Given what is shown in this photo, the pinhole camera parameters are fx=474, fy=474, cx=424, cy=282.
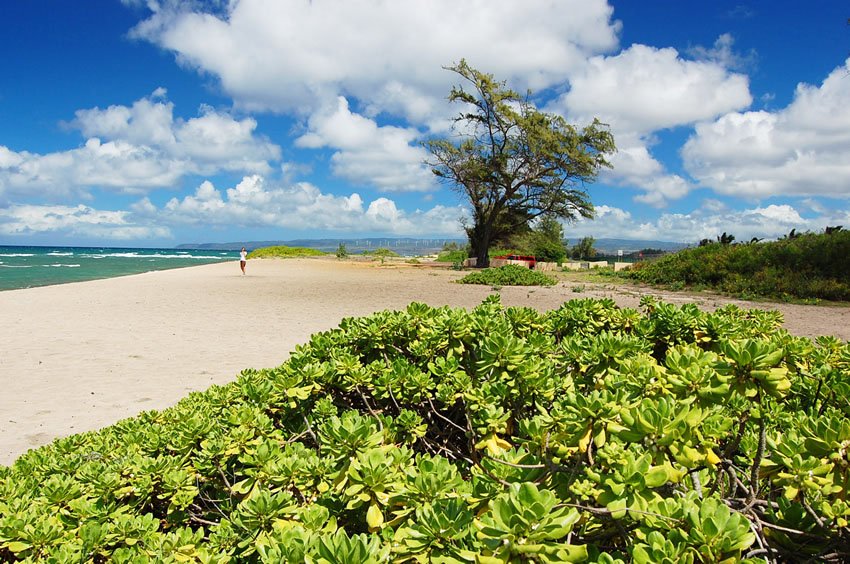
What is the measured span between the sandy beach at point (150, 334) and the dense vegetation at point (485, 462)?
3.22 meters

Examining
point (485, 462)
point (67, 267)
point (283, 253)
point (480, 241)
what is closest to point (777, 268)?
point (485, 462)

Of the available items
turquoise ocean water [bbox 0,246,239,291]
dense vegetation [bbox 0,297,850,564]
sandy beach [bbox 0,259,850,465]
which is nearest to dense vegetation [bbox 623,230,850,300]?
sandy beach [bbox 0,259,850,465]

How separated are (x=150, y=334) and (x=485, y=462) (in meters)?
10.2

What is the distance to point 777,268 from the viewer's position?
1505 centimetres

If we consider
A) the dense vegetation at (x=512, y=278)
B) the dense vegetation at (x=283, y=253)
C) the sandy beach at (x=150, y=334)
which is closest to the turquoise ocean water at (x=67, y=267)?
the dense vegetation at (x=283, y=253)

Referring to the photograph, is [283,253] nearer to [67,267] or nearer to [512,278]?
[67,267]

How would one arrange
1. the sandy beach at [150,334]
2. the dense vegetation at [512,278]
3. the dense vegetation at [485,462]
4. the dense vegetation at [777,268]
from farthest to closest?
the dense vegetation at [512,278] → the dense vegetation at [777,268] → the sandy beach at [150,334] → the dense vegetation at [485,462]

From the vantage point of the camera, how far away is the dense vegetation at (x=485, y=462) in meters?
1.15

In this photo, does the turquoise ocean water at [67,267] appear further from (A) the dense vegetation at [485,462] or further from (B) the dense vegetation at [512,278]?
(A) the dense vegetation at [485,462]

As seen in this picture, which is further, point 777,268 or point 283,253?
point 283,253

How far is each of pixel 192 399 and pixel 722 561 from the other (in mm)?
3305

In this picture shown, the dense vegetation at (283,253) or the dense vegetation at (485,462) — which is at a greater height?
the dense vegetation at (283,253)

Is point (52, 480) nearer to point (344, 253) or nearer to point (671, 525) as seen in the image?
point (671, 525)

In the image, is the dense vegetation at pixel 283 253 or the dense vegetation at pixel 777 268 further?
the dense vegetation at pixel 283 253
